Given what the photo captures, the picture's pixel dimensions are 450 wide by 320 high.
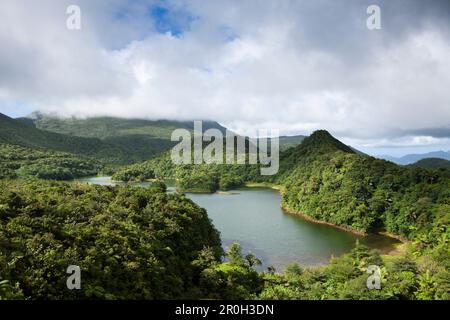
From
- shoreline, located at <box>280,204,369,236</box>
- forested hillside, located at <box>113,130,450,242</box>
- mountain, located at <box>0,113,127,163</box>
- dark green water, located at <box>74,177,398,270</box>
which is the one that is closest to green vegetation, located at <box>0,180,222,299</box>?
dark green water, located at <box>74,177,398,270</box>

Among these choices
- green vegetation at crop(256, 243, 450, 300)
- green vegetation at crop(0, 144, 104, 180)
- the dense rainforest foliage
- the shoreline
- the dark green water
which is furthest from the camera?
green vegetation at crop(0, 144, 104, 180)

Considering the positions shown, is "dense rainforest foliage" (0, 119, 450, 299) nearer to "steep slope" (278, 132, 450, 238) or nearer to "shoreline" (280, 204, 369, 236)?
"steep slope" (278, 132, 450, 238)

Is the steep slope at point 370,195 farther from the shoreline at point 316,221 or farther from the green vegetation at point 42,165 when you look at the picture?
the green vegetation at point 42,165

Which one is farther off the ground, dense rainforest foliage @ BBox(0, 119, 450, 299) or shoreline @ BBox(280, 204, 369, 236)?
dense rainforest foliage @ BBox(0, 119, 450, 299)

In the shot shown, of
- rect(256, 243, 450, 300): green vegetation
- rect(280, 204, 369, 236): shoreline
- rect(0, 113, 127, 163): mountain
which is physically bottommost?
rect(280, 204, 369, 236): shoreline

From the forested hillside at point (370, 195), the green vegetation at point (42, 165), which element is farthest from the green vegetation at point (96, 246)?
the green vegetation at point (42, 165)

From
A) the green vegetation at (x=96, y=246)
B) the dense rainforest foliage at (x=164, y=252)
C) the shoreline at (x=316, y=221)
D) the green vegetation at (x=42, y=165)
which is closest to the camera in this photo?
the green vegetation at (x=96, y=246)
